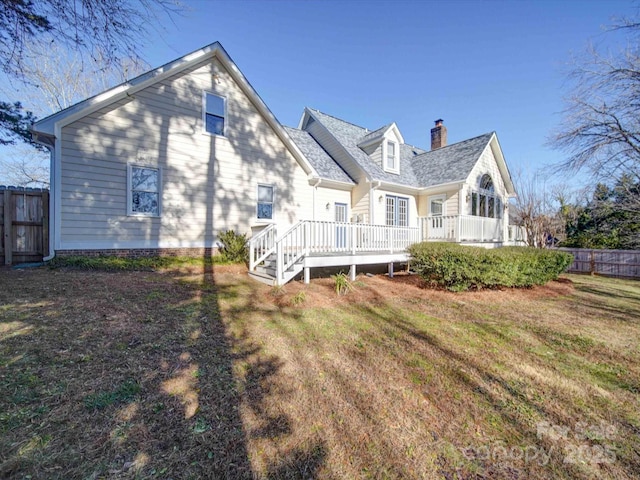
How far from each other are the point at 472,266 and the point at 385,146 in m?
8.41

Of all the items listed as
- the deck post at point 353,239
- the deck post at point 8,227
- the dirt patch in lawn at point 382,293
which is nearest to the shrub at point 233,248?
the dirt patch in lawn at point 382,293

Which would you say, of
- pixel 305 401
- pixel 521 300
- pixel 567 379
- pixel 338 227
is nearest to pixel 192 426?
pixel 305 401

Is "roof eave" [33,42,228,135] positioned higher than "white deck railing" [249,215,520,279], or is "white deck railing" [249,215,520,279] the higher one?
"roof eave" [33,42,228,135]

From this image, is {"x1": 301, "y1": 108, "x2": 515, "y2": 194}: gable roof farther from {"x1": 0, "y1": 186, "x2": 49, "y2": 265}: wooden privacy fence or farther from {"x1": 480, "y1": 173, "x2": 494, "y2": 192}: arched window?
{"x1": 0, "y1": 186, "x2": 49, "y2": 265}: wooden privacy fence

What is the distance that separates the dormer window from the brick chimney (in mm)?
5724

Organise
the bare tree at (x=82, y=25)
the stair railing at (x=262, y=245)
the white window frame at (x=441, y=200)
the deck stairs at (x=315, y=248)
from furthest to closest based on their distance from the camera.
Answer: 1. the white window frame at (x=441, y=200)
2. the stair railing at (x=262, y=245)
3. the deck stairs at (x=315, y=248)
4. the bare tree at (x=82, y=25)

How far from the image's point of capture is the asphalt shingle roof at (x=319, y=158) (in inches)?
511

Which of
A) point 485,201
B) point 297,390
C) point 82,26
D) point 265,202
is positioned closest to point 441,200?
point 485,201

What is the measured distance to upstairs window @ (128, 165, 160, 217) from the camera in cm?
883

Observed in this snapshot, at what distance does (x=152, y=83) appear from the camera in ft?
29.6

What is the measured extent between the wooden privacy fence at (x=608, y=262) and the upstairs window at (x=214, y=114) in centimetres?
1818

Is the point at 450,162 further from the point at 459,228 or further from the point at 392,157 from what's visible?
the point at 459,228

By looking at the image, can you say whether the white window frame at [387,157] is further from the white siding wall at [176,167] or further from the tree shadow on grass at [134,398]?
the tree shadow on grass at [134,398]

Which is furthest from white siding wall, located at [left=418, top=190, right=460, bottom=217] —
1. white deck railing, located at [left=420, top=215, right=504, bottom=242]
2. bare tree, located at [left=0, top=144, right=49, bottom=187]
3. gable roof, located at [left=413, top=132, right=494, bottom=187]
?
bare tree, located at [left=0, top=144, right=49, bottom=187]
